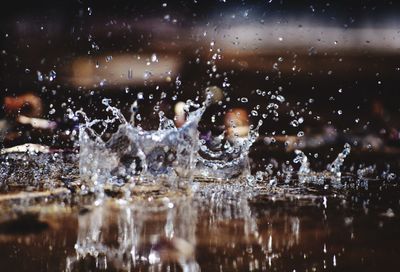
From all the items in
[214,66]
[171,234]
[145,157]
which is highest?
[214,66]

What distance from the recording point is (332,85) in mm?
4762

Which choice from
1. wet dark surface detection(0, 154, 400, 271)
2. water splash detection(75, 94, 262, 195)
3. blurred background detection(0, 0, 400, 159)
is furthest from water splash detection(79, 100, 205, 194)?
blurred background detection(0, 0, 400, 159)

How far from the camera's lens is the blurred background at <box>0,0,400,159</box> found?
3.97 meters

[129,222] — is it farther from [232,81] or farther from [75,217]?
[232,81]

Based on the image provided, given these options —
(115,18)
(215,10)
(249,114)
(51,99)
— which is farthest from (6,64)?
(249,114)

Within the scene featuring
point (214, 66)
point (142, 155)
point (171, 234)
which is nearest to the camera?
point (171, 234)

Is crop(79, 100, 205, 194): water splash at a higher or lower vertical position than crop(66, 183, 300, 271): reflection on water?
higher

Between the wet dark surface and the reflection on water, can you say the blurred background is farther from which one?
the reflection on water

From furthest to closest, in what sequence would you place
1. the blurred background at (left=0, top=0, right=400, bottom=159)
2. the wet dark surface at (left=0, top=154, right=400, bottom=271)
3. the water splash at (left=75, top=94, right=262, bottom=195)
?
the blurred background at (left=0, top=0, right=400, bottom=159)
the water splash at (left=75, top=94, right=262, bottom=195)
the wet dark surface at (left=0, top=154, right=400, bottom=271)

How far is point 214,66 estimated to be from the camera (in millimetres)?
4824

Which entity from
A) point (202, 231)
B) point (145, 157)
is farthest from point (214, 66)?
point (202, 231)

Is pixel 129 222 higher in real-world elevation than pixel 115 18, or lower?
lower

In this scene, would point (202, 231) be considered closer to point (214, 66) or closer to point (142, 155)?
point (142, 155)

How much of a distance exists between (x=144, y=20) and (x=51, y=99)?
1.75m
